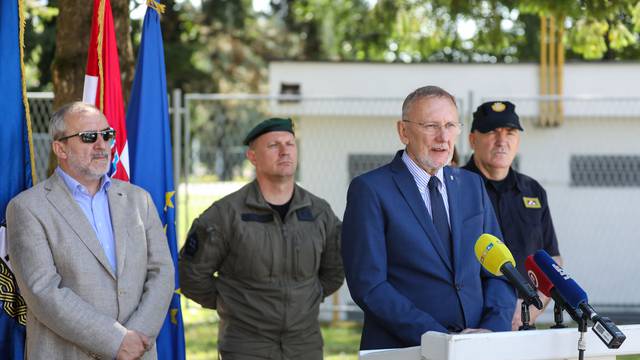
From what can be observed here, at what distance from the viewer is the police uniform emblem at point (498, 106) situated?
5.11m

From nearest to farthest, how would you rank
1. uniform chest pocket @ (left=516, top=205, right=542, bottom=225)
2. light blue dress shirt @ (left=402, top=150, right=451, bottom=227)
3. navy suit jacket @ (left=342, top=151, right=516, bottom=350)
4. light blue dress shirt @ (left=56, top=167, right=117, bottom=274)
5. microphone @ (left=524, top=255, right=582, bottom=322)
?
microphone @ (left=524, top=255, right=582, bottom=322) < navy suit jacket @ (left=342, top=151, right=516, bottom=350) < light blue dress shirt @ (left=402, top=150, right=451, bottom=227) < light blue dress shirt @ (left=56, top=167, right=117, bottom=274) < uniform chest pocket @ (left=516, top=205, right=542, bottom=225)

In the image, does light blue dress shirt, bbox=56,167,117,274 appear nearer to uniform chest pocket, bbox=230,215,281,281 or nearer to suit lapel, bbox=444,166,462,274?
uniform chest pocket, bbox=230,215,281,281

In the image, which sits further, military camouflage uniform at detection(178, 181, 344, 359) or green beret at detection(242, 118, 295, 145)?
green beret at detection(242, 118, 295, 145)

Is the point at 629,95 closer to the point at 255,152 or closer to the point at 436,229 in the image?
the point at 255,152

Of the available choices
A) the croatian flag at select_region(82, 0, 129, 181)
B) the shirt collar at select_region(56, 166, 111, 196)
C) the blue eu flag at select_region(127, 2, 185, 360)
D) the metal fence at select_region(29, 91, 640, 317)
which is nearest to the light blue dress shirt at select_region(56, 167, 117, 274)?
the shirt collar at select_region(56, 166, 111, 196)

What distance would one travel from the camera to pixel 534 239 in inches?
199

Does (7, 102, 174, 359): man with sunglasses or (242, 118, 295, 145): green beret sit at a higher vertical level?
(242, 118, 295, 145): green beret

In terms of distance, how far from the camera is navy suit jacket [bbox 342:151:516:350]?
12.0 feet

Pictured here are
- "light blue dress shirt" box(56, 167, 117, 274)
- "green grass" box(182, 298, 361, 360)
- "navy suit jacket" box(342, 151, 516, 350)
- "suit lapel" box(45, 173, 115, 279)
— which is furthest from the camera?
"green grass" box(182, 298, 361, 360)

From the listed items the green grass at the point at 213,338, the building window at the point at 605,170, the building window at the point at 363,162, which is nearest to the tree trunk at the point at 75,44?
the green grass at the point at 213,338

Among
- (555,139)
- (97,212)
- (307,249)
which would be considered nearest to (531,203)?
(307,249)

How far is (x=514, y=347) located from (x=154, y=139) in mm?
3009

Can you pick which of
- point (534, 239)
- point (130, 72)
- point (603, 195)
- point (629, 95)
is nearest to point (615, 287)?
point (603, 195)

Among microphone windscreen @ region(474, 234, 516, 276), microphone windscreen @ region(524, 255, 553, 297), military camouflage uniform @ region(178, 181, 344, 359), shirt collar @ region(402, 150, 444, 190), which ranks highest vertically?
shirt collar @ region(402, 150, 444, 190)
